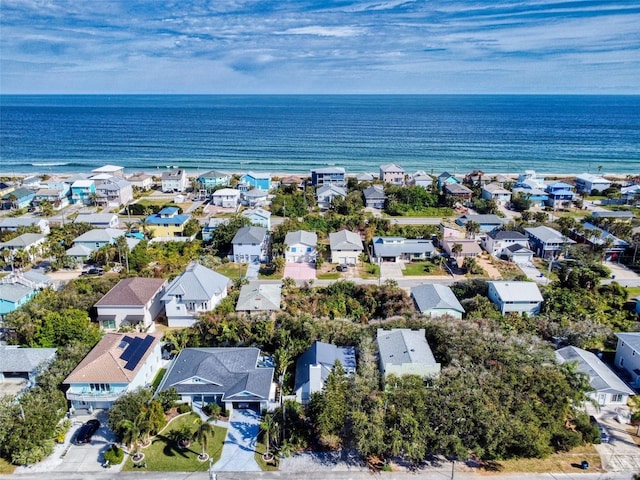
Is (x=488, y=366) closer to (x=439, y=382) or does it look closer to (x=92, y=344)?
(x=439, y=382)

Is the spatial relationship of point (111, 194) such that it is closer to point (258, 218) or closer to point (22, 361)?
point (258, 218)

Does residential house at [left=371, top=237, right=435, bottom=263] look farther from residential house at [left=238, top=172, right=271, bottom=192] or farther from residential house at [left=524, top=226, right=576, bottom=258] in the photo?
residential house at [left=238, top=172, right=271, bottom=192]

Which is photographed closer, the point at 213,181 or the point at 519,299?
the point at 519,299

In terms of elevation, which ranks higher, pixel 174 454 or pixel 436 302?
pixel 436 302

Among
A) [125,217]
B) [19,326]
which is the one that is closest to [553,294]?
[19,326]

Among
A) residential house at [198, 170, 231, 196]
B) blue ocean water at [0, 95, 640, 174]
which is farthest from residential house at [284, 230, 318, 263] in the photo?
blue ocean water at [0, 95, 640, 174]

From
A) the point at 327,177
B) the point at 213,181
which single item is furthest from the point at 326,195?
the point at 213,181
